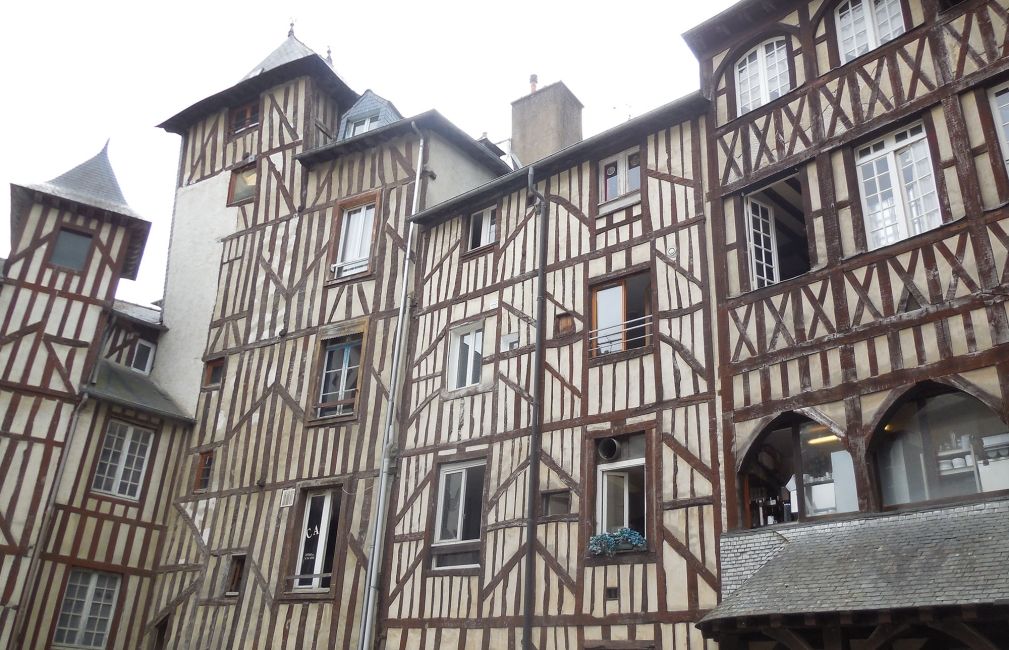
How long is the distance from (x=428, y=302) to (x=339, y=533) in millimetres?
3499

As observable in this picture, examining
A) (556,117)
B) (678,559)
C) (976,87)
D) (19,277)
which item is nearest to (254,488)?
(19,277)

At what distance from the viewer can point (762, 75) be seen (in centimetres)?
1005

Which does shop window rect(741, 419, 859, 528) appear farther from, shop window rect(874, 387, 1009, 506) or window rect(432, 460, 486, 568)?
window rect(432, 460, 486, 568)

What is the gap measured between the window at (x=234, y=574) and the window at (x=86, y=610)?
2.06 m

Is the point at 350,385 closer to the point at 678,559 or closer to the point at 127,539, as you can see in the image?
the point at 127,539

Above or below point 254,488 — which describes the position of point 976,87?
above

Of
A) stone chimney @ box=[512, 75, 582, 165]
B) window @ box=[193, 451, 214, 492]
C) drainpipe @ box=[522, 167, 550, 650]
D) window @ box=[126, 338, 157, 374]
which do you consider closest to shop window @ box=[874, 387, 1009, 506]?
drainpipe @ box=[522, 167, 550, 650]

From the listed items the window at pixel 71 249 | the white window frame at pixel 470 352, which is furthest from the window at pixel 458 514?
the window at pixel 71 249

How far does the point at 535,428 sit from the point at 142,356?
896cm

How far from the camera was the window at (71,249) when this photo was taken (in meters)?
14.8

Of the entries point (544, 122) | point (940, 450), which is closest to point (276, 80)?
point (544, 122)

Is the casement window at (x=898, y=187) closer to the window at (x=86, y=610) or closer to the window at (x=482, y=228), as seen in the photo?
the window at (x=482, y=228)

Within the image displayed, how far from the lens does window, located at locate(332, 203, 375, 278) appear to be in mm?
14039

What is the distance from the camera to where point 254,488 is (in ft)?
44.2
